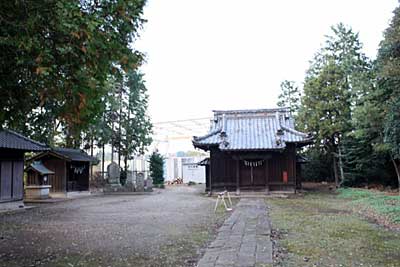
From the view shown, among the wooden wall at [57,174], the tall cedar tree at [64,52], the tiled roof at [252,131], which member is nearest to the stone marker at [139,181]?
the wooden wall at [57,174]

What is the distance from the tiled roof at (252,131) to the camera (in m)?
21.5

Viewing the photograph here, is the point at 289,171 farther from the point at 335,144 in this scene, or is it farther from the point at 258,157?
the point at 335,144

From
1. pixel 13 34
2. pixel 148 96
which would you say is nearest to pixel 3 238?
pixel 13 34

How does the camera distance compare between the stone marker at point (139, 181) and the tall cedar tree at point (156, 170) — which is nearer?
the stone marker at point (139, 181)

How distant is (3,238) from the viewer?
8.90 meters

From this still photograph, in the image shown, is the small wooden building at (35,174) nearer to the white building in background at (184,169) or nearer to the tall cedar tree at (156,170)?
the tall cedar tree at (156,170)

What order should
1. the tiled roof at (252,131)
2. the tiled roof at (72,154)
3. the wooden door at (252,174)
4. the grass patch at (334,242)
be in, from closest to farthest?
the grass patch at (334,242), the tiled roof at (252,131), the wooden door at (252,174), the tiled roof at (72,154)

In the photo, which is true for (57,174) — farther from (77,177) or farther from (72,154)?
(77,177)

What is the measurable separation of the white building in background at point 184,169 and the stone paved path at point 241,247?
1181 inches

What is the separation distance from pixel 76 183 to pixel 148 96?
35.6ft

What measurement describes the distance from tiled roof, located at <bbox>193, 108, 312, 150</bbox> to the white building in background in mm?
15105

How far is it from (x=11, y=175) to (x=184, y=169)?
82.1ft

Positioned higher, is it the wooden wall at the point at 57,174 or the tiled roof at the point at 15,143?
the tiled roof at the point at 15,143

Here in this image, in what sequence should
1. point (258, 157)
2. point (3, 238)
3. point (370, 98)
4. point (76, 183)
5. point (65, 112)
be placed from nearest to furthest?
point (65, 112)
point (3, 238)
point (370, 98)
point (258, 157)
point (76, 183)
